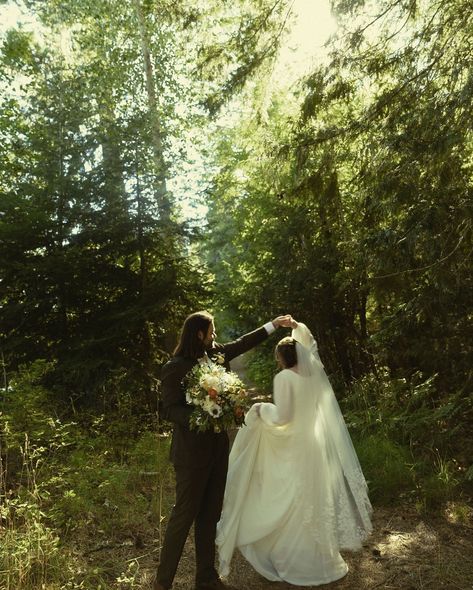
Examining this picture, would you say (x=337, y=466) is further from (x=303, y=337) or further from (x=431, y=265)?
(x=431, y=265)

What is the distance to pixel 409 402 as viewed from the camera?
741cm

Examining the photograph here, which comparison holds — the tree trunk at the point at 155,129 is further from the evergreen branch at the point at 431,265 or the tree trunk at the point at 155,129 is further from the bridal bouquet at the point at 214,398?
the bridal bouquet at the point at 214,398

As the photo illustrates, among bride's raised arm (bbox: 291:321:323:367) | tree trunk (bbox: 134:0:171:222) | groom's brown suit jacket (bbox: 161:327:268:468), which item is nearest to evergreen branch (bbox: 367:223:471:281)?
bride's raised arm (bbox: 291:321:323:367)

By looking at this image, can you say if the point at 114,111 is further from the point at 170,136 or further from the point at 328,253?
the point at 328,253

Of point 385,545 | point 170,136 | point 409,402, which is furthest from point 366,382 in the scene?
point 170,136

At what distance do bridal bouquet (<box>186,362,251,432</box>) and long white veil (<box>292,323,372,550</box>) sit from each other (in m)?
0.83

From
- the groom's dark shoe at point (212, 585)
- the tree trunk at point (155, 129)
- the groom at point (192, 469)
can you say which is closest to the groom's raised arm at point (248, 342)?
the groom at point (192, 469)

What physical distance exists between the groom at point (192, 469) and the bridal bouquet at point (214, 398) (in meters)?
0.12

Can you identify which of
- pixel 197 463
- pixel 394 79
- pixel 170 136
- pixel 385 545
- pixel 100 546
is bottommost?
pixel 385 545

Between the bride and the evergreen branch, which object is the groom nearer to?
the bride

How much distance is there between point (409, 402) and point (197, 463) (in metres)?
4.47

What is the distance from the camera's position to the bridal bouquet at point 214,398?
12.2 ft

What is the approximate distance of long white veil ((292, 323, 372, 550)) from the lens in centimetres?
440

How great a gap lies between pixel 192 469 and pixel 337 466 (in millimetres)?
1365
